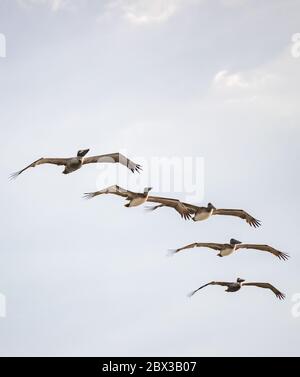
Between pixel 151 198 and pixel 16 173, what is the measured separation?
8.72 m

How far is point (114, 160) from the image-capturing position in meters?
52.2

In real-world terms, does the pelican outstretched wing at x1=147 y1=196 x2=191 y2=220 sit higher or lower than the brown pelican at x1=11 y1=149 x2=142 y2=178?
lower

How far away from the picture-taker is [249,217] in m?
58.5

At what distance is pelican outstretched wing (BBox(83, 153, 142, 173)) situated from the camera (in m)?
51.8

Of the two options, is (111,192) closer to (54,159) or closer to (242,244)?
(54,159)

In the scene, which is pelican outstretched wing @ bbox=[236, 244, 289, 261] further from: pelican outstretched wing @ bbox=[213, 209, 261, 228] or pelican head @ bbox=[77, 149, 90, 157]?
pelican head @ bbox=[77, 149, 90, 157]

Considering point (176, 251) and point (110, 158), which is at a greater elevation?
point (110, 158)

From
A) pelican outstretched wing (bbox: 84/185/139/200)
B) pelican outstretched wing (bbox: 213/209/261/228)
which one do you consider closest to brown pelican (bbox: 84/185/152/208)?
pelican outstretched wing (bbox: 84/185/139/200)

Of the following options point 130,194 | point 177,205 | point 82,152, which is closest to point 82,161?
point 82,152

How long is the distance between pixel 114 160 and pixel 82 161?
181 centimetres

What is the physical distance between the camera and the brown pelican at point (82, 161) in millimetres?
51406

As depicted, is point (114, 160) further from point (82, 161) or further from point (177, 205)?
point (177, 205)

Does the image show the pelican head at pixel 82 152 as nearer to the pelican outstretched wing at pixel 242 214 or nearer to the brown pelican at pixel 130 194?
the brown pelican at pixel 130 194
